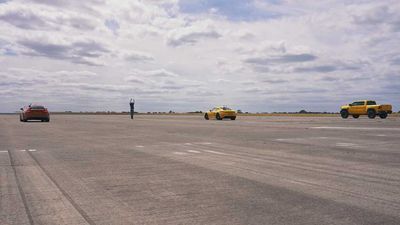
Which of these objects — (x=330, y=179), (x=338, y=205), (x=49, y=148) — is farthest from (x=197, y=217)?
(x=49, y=148)

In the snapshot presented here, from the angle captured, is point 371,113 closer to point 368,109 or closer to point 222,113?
point 368,109

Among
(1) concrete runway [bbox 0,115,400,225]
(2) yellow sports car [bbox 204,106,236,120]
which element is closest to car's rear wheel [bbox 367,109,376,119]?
(2) yellow sports car [bbox 204,106,236,120]

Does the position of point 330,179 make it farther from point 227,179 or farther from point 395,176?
point 227,179

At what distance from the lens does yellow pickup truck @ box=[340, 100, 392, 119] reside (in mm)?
40719

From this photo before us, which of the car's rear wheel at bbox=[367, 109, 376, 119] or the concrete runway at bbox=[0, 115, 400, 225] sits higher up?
the car's rear wheel at bbox=[367, 109, 376, 119]

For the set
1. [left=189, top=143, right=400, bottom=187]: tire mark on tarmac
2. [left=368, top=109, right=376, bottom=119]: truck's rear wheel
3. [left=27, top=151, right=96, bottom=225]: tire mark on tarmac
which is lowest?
[left=27, top=151, right=96, bottom=225]: tire mark on tarmac

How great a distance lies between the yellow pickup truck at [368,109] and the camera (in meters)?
40.7

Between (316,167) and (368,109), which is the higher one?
(368,109)

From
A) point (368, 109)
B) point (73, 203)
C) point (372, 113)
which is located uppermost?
point (368, 109)

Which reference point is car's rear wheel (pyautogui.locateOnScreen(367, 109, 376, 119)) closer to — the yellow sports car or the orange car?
the yellow sports car

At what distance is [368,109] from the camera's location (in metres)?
41.5

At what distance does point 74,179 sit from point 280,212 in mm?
4053

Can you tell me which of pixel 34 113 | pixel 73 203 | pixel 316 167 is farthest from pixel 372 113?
pixel 73 203

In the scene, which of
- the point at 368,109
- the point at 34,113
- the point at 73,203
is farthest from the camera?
the point at 368,109
